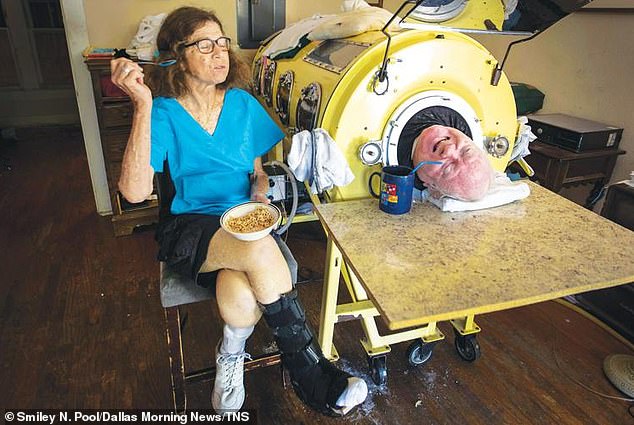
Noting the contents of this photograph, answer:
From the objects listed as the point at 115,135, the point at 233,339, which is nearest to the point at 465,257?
the point at 233,339

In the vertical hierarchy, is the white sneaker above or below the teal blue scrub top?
below

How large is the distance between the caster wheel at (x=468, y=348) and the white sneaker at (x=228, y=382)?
88 cm

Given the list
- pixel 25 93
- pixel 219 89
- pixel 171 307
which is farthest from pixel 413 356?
pixel 25 93

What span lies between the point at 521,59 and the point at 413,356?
6.26 feet

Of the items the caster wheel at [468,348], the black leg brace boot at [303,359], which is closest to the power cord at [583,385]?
the caster wheel at [468,348]

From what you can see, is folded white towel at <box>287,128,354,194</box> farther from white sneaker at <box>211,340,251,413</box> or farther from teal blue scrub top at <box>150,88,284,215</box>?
white sneaker at <box>211,340,251,413</box>

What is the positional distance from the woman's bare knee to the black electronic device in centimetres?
166

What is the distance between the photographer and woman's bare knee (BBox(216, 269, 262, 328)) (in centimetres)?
124

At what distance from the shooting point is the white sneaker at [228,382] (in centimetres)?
130

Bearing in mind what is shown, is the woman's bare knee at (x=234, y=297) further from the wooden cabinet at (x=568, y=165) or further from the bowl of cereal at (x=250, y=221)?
the wooden cabinet at (x=568, y=165)

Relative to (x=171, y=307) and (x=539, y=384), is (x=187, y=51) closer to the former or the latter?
(x=171, y=307)

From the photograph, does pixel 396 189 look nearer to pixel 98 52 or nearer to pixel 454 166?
pixel 454 166

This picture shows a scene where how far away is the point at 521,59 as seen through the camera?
2678 mm

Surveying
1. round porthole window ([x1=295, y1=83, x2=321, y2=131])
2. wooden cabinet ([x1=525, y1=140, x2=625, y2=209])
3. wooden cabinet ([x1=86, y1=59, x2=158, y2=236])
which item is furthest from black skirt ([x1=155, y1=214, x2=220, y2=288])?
wooden cabinet ([x1=525, y1=140, x2=625, y2=209])
